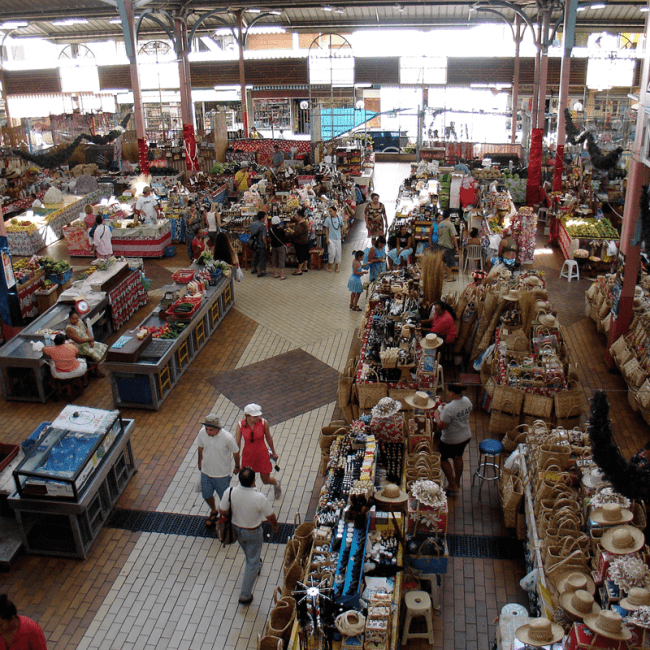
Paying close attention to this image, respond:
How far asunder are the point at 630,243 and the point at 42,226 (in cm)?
1358

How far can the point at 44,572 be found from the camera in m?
6.45

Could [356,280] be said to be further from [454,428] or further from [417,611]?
[417,611]

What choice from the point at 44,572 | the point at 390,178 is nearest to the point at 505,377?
the point at 44,572

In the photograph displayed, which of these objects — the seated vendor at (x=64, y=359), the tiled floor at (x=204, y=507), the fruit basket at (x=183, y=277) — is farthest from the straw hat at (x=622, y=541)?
the fruit basket at (x=183, y=277)

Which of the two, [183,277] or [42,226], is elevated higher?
[183,277]

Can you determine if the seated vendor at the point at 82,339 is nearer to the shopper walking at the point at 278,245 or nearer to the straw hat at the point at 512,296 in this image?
the shopper walking at the point at 278,245

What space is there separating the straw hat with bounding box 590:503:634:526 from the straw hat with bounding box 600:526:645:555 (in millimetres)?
252

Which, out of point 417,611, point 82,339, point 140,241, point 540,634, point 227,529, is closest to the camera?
point 540,634

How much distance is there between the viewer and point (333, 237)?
47.5ft

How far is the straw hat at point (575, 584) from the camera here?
4758 mm

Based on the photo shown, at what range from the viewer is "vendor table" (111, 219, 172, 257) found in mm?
15461

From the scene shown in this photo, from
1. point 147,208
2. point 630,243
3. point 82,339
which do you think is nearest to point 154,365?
point 82,339

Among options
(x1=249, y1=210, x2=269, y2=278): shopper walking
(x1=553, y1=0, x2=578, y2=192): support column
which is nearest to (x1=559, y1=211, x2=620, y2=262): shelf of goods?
(x1=553, y1=0, x2=578, y2=192): support column

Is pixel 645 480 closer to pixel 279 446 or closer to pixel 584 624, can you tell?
pixel 584 624
